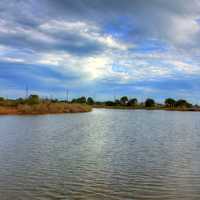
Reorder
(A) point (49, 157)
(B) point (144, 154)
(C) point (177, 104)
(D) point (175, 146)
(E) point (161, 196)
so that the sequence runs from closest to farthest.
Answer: (E) point (161, 196) → (A) point (49, 157) → (B) point (144, 154) → (D) point (175, 146) → (C) point (177, 104)

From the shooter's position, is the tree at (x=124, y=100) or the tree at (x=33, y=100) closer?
the tree at (x=33, y=100)

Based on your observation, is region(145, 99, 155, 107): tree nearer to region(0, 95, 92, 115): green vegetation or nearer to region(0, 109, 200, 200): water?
region(0, 95, 92, 115): green vegetation

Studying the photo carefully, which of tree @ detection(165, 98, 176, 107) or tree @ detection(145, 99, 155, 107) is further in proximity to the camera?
tree @ detection(165, 98, 176, 107)

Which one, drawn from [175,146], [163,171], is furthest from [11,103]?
[163,171]

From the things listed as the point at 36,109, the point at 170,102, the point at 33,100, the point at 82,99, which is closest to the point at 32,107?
the point at 36,109

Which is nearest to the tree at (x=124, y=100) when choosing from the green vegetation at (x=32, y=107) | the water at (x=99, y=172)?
the green vegetation at (x=32, y=107)

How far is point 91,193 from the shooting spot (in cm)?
817

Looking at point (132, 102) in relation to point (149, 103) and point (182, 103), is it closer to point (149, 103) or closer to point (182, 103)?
point (149, 103)

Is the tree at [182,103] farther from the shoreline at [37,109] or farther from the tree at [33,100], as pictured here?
the tree at [33,100]

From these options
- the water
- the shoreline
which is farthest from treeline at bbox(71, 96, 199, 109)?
the water

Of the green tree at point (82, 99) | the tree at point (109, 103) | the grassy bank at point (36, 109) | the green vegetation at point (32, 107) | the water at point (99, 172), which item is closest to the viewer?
the water at point (99, 172)

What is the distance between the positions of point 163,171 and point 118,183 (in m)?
2.40

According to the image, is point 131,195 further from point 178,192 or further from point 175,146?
point 175,146

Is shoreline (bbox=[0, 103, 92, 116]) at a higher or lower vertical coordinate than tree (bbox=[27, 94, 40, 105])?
lower
